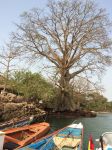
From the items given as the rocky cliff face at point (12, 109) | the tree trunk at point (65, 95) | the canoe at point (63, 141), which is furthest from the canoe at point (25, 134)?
the tree trunk at point (65, 95)

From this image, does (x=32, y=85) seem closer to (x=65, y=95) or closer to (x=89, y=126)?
(x=65, y=95)

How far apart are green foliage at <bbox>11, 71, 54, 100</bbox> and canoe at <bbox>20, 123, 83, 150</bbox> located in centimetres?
1805

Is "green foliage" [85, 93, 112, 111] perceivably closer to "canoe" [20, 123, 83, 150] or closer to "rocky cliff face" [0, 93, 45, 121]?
"rocky cliff face" [0, 93, 45, 121]

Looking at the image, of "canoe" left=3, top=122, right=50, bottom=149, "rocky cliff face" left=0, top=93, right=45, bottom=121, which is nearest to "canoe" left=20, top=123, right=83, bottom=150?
"canoe" left=3, top=122, right=50, bottom=149

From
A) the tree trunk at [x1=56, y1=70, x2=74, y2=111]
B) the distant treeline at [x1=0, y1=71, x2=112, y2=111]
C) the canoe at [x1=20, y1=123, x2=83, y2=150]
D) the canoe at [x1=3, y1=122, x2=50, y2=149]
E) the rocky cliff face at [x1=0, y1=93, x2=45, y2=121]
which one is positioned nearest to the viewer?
the canoe at [x1=20, y1=123, x2=83, y2=150]

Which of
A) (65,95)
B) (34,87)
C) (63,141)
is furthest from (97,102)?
(63,141)

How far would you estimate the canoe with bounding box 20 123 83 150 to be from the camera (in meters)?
12.7

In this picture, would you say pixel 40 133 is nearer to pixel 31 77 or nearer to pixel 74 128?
pixel 74 128

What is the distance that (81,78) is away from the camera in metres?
35.9

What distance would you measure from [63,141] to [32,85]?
68.1 ft

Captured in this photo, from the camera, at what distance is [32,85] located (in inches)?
1380

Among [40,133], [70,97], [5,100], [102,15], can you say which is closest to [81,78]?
[70,97]

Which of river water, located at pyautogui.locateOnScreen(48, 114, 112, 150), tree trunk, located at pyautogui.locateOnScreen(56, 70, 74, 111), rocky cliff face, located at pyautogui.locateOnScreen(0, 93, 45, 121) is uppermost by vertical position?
tree trunk, located at pyautogui.locateOnScreen(56, 70, 74, 111)

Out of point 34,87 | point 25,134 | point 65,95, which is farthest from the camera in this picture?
point 65,95
